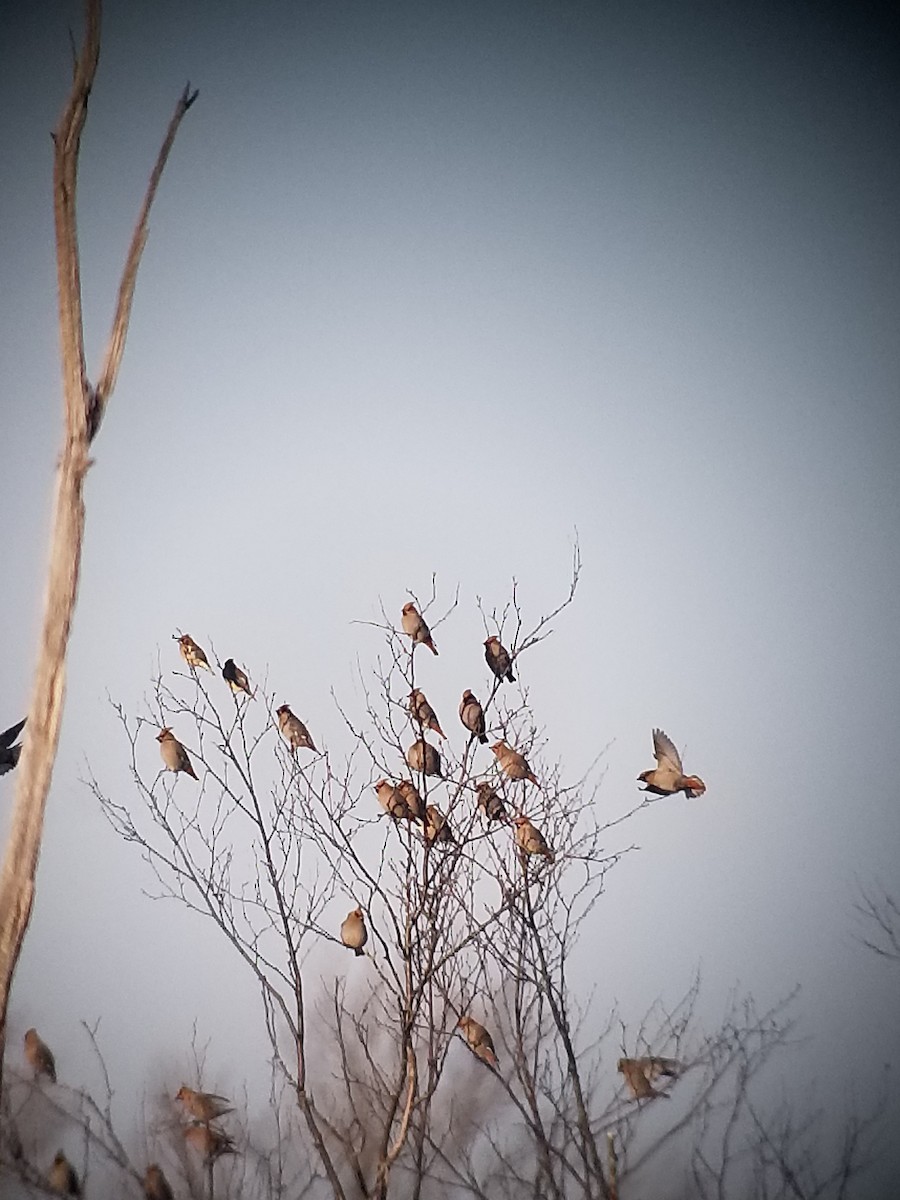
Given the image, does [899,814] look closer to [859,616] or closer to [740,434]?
[859,616]

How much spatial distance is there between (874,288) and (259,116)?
5.40 ft

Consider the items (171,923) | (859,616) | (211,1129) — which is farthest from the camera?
(859,616)

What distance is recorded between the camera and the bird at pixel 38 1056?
1995mm

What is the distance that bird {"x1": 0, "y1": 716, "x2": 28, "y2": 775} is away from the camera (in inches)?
79.4

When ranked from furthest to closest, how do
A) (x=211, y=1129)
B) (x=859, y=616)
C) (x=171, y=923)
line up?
(x=859, y=616), (x=171, y=923), (x=211, y=1129)

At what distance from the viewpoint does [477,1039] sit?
76.4 inches

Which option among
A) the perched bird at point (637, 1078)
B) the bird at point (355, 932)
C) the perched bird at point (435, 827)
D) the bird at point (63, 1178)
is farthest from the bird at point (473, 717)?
the bird at point (63, 1178)

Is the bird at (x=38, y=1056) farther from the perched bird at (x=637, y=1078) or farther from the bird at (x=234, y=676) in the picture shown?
the perched bird at (x=637, y=1078)

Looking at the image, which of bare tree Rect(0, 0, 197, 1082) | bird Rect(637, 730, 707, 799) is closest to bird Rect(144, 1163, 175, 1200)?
bare tree Rect(0, 0, 197, 1082)

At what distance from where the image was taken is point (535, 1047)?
81.8 inches

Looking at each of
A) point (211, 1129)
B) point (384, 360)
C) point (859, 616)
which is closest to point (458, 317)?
point (384, 360)

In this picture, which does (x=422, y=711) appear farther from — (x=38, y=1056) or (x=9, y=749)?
(x=38, y=1056)

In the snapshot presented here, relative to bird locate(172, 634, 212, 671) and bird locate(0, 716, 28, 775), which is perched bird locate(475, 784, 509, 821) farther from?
bird locate(0, 716, 28, 775)

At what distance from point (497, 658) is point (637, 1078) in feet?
3.23
